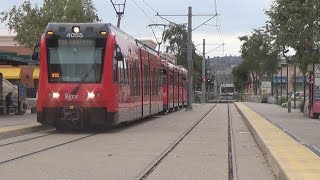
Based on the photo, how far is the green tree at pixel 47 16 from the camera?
1508 inches

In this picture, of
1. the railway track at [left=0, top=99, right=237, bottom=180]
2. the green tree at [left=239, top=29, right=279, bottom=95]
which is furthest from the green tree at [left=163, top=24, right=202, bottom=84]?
the railway track at [left=0, top=99, right=237, bottom=180]

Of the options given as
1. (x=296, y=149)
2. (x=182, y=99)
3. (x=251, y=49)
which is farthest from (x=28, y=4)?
(x=251, y=49)

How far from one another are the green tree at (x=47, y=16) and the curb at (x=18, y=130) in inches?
626

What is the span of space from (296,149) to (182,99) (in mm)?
35968

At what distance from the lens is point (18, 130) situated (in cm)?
2048

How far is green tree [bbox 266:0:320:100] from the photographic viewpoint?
32.8m

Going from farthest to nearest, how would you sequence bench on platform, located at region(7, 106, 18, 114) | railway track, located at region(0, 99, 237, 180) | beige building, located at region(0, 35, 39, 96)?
beige building, located at region(0, 35, 39, 96), bench on platform, located at region(7, 106, 18, 114), railway track, located at region(0, 99, 237, 180)

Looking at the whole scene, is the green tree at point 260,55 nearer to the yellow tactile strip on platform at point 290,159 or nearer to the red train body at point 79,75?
the red train body at point 79,75

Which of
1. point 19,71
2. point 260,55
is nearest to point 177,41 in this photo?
point 260,55

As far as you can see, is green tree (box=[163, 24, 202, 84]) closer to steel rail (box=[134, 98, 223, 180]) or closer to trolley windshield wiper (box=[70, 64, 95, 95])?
trolley windshield wiper (box=[70, 64, 95, 95])

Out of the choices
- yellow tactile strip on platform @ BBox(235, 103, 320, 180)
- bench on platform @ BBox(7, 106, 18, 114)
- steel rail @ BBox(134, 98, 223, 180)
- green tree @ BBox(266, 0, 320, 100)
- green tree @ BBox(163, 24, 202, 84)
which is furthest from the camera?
green tree @ BBox(163, 24, 202, 84)

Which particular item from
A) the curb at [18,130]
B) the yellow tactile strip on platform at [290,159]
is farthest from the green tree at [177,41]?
the yellow tactile strip on platform at [290,159]

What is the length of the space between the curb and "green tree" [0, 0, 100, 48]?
1591 cm

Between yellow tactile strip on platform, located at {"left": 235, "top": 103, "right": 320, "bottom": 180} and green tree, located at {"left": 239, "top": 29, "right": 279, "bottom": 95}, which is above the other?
green tree, located at {"left": 239, "top": 29, "right": 279, "bottom": 95}
